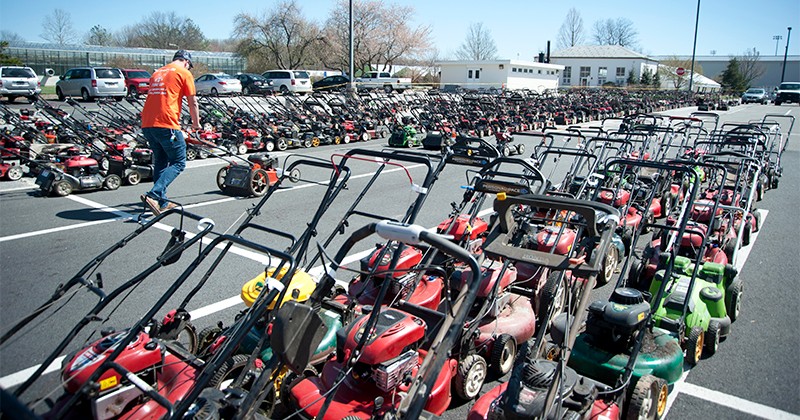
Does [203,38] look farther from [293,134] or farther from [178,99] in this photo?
[178,99]

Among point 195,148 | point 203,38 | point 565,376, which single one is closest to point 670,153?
point 195,148

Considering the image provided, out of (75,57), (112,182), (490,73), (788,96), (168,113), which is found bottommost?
(112,182)

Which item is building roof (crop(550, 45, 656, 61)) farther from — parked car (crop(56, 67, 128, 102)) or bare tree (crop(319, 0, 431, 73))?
parked car (crop(56, 67, 128, 102))

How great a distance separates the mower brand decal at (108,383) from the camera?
265 cm

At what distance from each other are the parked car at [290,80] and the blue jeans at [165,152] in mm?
25558

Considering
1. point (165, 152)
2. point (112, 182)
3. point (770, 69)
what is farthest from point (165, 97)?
point (770, 69)

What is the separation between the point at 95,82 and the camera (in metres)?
24.8

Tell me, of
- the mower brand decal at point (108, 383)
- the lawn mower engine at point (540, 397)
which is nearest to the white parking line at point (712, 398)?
the lawn mower engine at point (540, 397)

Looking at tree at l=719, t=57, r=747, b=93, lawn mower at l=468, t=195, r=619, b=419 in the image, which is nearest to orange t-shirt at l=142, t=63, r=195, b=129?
lawn mower at l=468, t=195, r=619, b=419

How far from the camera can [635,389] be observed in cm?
310

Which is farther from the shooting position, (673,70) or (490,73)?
(673,70)

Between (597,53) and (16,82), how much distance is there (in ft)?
243

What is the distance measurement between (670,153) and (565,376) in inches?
587

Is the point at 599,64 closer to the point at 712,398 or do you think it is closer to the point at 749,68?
the point at 749,68
